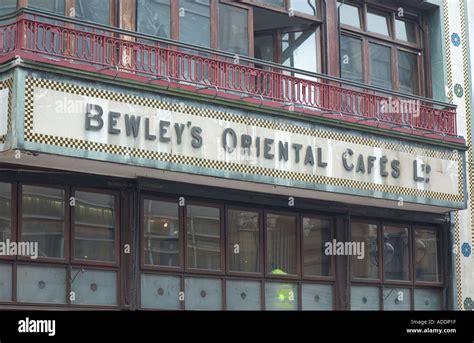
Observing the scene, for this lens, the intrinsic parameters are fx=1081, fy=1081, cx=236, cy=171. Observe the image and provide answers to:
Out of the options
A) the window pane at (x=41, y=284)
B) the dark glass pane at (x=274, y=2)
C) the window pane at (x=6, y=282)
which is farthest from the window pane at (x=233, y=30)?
the window pane at (x=6, y=282)

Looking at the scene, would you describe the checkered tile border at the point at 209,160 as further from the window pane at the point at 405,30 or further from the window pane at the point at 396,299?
the window pane at the point at 405,30

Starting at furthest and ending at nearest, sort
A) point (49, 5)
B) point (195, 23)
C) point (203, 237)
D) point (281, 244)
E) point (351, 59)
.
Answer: point (351, 59)
point (281, 244)
point (195, 23)
point (203, 237)
point (49, 5)

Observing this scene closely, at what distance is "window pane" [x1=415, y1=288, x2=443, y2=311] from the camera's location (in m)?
23.1

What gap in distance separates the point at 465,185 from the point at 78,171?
9.10 meters

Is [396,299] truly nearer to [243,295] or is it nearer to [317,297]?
[317,297]

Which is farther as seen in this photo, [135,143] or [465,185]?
[465,185]

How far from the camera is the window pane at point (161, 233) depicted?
61.6 feet

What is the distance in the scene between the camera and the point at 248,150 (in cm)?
1895

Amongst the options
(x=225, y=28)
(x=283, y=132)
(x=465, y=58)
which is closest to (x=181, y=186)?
(x=283, y=132)

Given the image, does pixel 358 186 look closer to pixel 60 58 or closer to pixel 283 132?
pixel 283 132

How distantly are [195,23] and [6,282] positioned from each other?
19.9ft

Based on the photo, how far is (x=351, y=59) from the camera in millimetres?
23047

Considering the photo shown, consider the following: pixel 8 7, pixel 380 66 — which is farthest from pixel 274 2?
pixel 8 7

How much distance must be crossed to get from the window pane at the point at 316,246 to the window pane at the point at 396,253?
64.0 inches
